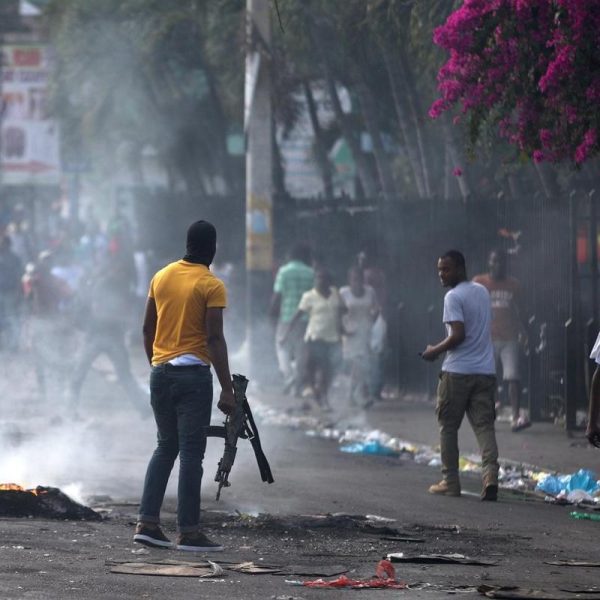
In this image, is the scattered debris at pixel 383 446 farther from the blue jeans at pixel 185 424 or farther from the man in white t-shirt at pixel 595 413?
the blue jeans at pixel 185 424

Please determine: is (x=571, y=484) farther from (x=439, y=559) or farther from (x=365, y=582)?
(x=365, y=582)

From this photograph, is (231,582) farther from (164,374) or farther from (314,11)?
(314,11)

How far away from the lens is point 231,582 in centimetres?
735

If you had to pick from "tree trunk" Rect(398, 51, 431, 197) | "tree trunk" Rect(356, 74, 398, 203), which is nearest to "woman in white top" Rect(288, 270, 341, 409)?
"tree trunk" Rect(398, 51, 431, 197)

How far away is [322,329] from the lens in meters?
17.6

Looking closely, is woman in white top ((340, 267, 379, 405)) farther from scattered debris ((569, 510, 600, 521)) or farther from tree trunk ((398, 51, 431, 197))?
scattered debris ((569, 510, 600, 521))

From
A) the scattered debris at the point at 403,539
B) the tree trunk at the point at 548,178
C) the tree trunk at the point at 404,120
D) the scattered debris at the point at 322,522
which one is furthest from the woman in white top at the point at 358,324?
the scattered debris at the point at 403,539

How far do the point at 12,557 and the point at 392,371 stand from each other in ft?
39.4

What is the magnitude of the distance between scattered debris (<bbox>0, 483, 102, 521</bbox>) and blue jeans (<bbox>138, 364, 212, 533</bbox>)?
87cm

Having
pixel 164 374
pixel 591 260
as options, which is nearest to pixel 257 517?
pixel 164 374

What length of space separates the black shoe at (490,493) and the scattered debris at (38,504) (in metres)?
2.82

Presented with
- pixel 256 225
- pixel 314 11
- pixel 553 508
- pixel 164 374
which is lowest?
pixel 553 508

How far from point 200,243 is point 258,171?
11.2 m

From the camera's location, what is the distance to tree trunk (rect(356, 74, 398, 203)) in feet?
72.6
